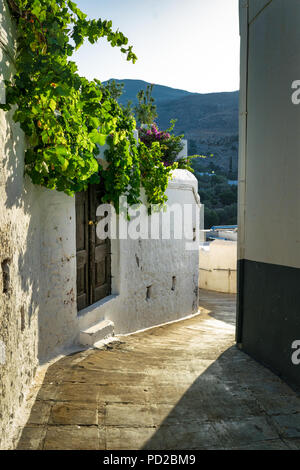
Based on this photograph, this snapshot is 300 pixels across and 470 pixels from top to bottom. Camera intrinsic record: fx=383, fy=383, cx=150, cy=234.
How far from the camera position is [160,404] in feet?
10.1

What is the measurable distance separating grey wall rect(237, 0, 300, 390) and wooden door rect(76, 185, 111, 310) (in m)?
1.97

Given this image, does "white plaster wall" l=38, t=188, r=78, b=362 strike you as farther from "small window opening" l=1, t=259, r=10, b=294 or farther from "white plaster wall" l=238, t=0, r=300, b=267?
"white plaster wall" l=238, t=0, r=300, b=267

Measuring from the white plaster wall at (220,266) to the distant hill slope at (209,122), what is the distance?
44615 mm

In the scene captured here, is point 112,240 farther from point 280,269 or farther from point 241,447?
point 241,447

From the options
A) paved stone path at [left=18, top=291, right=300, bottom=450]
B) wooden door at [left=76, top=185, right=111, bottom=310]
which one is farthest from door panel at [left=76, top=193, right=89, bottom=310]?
paved stone path at [left=18, top=291, right=300, bottom=450]

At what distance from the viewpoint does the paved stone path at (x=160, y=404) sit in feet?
8.42

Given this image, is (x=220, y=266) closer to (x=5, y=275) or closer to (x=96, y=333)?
(x=96, y=333)

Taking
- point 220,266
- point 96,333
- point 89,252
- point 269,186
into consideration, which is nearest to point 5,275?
point 96,333

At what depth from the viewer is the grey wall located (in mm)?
3758

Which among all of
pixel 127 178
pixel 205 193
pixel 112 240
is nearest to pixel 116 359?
pixel 112 240

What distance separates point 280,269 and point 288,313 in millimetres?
452

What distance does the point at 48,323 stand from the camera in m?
3.96

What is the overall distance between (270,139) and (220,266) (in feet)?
32.4
